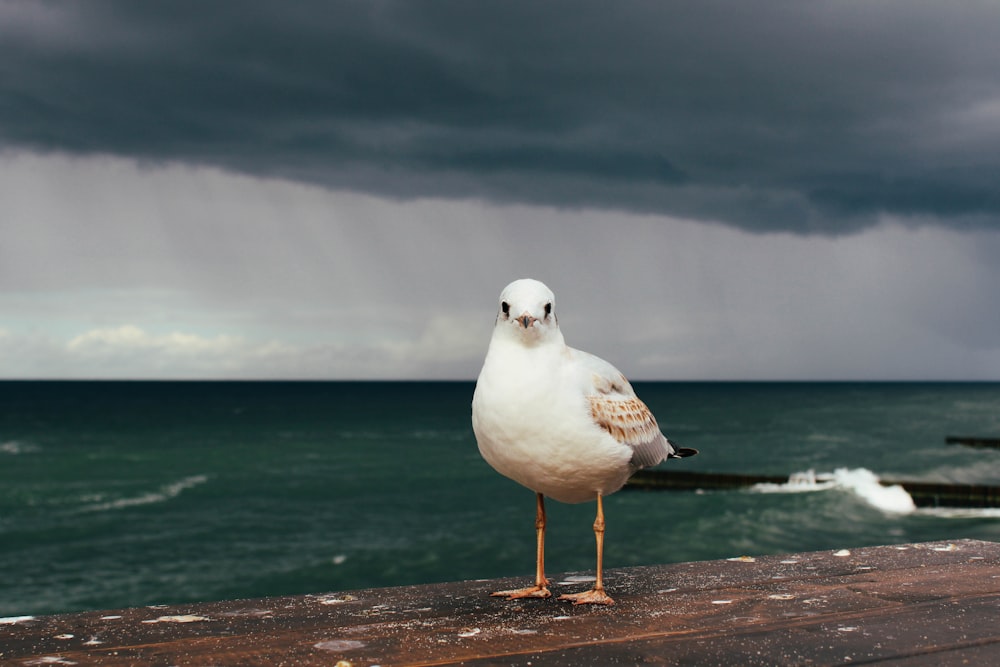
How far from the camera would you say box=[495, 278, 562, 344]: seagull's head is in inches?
163

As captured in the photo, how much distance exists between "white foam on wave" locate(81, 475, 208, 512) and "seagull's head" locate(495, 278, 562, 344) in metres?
34.4

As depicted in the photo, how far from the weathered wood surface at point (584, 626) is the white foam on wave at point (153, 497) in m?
33.7

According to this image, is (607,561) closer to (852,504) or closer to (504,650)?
(852,504)

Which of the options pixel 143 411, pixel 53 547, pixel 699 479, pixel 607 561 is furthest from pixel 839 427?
pixel 143 411

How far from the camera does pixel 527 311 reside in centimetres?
412

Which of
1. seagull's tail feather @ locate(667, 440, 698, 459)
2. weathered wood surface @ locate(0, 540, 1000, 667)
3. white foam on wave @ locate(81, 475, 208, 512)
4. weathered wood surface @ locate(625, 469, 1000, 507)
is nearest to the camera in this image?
weathered wood surface @ locate(0, 540, 1000, 667)

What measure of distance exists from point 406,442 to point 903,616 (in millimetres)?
62847

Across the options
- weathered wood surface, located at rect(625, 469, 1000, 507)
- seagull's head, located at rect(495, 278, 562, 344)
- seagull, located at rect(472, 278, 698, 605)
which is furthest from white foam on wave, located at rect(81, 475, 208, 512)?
seagull's head, located at rect(495, 278, 562, 344)

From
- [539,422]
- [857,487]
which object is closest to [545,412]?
[539,422]

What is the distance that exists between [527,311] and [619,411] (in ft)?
2.57

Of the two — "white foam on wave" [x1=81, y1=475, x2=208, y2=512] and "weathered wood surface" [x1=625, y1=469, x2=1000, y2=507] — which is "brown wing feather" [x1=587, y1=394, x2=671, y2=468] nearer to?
"weathered wood surface" [x1=625, y1=469, x2=1000, y2=507]

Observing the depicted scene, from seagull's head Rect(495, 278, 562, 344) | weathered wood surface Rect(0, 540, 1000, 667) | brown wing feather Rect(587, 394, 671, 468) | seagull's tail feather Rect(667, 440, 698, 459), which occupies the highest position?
seagull's head Rect(495, 278, 562, 344)

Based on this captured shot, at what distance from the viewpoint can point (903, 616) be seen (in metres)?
4.06

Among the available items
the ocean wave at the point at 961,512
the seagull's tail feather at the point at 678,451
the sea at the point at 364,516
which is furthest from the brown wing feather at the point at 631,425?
the ocean wave at the point at 961,512
